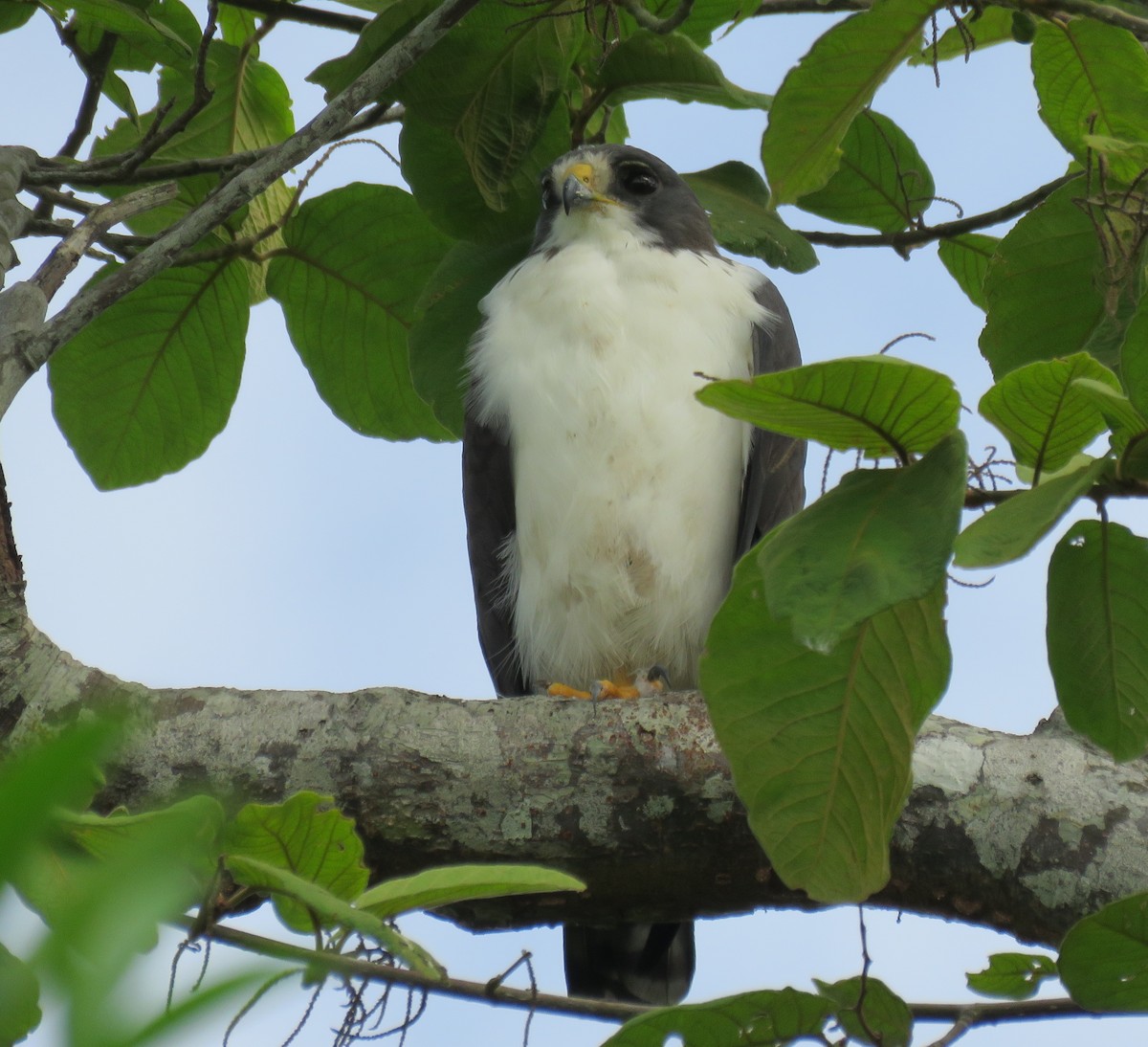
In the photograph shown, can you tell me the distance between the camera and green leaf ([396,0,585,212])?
3160mm

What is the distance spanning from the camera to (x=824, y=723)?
1.73m

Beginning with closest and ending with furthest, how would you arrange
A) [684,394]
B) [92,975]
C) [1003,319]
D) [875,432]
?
[92,975] → [875,432] → [1003,319] → [684,394]

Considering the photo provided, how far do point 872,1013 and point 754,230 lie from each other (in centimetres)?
199

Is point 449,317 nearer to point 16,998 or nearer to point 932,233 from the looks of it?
point 932,233

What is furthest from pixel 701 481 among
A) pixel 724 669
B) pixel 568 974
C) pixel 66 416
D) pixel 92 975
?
pixel 92 975

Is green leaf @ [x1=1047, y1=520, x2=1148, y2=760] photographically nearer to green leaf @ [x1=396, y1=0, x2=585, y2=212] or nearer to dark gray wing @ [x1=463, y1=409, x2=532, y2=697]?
green leaf @ [x1=396, y1=0, x2=585, y2=212]

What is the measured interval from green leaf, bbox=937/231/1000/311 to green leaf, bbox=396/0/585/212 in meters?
1.14

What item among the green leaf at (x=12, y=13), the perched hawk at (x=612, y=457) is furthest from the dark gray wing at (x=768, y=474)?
the green leaf at (x=12, y=13)

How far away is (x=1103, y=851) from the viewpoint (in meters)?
2.39

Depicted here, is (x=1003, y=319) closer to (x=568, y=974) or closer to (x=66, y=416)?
(x=568, y=974)

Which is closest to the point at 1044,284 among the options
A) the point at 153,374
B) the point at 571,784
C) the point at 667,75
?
the point at 667,75

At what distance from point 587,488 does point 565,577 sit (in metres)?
0.31

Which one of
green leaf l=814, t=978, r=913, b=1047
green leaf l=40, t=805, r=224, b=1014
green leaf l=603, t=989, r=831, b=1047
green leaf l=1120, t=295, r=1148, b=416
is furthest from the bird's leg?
green leaf l=40, t=805, r=224, b=1014

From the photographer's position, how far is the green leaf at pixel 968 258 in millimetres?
3682
